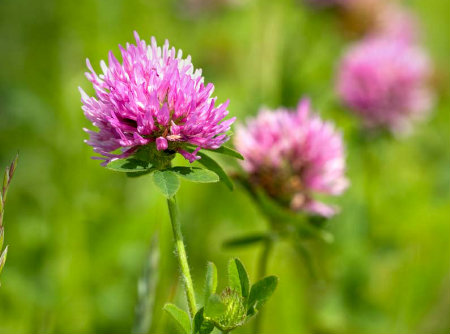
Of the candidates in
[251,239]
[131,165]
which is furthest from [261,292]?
[251,239]

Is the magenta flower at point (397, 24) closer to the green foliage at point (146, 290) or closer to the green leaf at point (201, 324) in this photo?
the green foliage at point (146, 290)

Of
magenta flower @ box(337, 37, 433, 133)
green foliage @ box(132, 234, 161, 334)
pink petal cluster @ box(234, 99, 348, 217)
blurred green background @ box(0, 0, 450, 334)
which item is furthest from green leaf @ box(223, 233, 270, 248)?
magenta flower @ box(337, 37, 433, 133)

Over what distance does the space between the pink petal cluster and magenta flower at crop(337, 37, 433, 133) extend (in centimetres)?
85

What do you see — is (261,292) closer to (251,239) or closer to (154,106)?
(154,106)

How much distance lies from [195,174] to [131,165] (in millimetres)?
91

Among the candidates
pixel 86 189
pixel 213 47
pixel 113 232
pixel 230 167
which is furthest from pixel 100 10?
pixel 230 167

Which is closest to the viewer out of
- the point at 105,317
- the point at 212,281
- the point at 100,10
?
the point at 212,281

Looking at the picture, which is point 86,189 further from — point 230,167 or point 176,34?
point 176,34

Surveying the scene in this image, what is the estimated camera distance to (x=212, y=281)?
88 cm

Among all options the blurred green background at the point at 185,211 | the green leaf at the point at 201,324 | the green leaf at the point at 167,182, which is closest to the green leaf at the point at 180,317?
the green leaf at the point at 201,324

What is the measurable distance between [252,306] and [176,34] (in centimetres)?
269

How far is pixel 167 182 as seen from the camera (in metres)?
0.87

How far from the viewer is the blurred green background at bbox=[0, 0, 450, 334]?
1768mm

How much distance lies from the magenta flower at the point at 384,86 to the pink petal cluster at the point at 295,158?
33.4 inches
